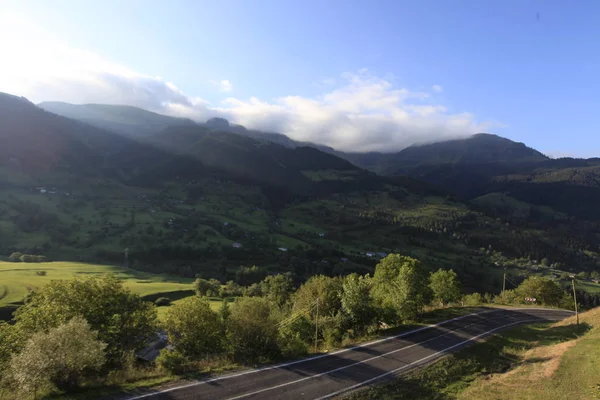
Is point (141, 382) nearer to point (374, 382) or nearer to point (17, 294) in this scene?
point (374, 382)

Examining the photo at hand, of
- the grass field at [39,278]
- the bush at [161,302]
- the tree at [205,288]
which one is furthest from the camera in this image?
the tree at [205,288]

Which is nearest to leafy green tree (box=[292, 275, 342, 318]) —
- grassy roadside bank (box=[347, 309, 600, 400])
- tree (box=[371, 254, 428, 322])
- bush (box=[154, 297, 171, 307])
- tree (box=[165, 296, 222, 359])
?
tree (box=[371, 254, 428, 322])

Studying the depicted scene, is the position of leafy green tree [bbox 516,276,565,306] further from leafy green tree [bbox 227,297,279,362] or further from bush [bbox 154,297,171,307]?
bush [bbox 154,297,171,307]

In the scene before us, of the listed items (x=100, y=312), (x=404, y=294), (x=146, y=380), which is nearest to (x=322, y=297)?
(x=404, y=294)

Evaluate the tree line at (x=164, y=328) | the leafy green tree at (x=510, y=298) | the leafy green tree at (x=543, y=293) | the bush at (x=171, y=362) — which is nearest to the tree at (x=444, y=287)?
the tree line at (x=164, y=328)

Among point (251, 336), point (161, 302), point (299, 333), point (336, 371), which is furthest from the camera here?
point (161, 302)

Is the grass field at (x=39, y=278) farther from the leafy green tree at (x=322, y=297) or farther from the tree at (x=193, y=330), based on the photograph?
the tree at (x=193, y=330)

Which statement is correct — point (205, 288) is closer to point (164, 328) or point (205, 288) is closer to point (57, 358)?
point (164, 328)
